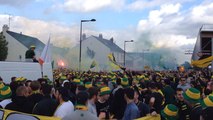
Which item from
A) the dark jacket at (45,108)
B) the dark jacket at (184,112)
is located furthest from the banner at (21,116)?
the dark jacket at (184,112)

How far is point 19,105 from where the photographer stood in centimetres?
642

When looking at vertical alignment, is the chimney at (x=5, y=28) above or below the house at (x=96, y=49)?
above

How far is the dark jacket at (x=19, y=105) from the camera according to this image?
6.36 m

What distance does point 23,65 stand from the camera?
15070 millimetres

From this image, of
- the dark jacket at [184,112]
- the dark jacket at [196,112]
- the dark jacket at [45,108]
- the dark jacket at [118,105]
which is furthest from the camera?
the dark jacket at [118,105]

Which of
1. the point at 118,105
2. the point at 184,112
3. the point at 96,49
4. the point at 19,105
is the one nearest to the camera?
the point at 184,112

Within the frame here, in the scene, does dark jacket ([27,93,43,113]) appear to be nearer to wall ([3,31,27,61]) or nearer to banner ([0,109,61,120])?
banner ([0,109,61,120])

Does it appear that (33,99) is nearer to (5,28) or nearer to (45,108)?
(45,108)

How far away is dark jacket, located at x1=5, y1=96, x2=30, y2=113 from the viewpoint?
6.36 meters

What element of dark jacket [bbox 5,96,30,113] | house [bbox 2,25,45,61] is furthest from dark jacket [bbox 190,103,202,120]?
house [bbox 2,25,45,61]

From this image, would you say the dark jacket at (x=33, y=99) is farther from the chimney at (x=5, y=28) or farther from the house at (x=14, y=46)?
the chimney at (x=5, y=28)

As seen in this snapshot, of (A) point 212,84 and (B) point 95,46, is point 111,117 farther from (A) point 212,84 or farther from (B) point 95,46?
(B) point 95,46

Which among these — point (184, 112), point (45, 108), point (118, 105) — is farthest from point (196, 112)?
point (45, 108)

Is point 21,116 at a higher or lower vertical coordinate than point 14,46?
lower
